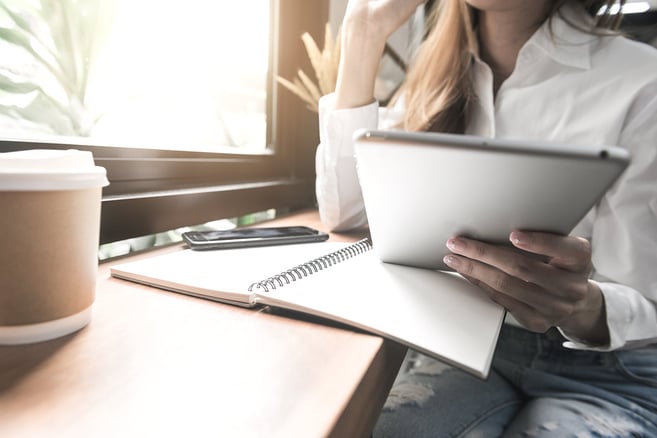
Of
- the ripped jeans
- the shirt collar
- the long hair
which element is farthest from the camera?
the long hair

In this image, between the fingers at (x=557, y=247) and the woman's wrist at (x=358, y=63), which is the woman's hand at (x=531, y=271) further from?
the woman's wrist at (x=358, y=63)

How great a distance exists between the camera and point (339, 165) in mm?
731


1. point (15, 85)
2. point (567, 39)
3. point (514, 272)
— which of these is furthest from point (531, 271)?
point (15, 85)

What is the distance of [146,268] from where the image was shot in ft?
1.36

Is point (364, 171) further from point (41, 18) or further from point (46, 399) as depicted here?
point (41, 18)

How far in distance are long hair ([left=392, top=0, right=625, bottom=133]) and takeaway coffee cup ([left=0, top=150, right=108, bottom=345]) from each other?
65cm

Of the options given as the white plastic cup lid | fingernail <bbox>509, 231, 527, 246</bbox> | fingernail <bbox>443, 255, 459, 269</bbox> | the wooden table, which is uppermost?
the white plastic cup lid

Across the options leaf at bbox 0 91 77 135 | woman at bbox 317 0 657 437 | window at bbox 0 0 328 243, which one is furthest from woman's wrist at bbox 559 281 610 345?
leaf at bbox 0 91 77 135

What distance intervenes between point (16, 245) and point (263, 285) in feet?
0.58

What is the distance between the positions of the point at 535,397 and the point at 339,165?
1.60 feet

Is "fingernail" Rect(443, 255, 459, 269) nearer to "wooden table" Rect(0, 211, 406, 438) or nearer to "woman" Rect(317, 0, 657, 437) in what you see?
"woman" Rect(317, 0, 657, 437)

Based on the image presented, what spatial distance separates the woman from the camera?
1.29 ft

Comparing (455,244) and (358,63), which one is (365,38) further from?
(455,244)

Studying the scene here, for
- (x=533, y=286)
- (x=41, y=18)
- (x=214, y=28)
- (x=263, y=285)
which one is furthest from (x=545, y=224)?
(x=214, y=28)
